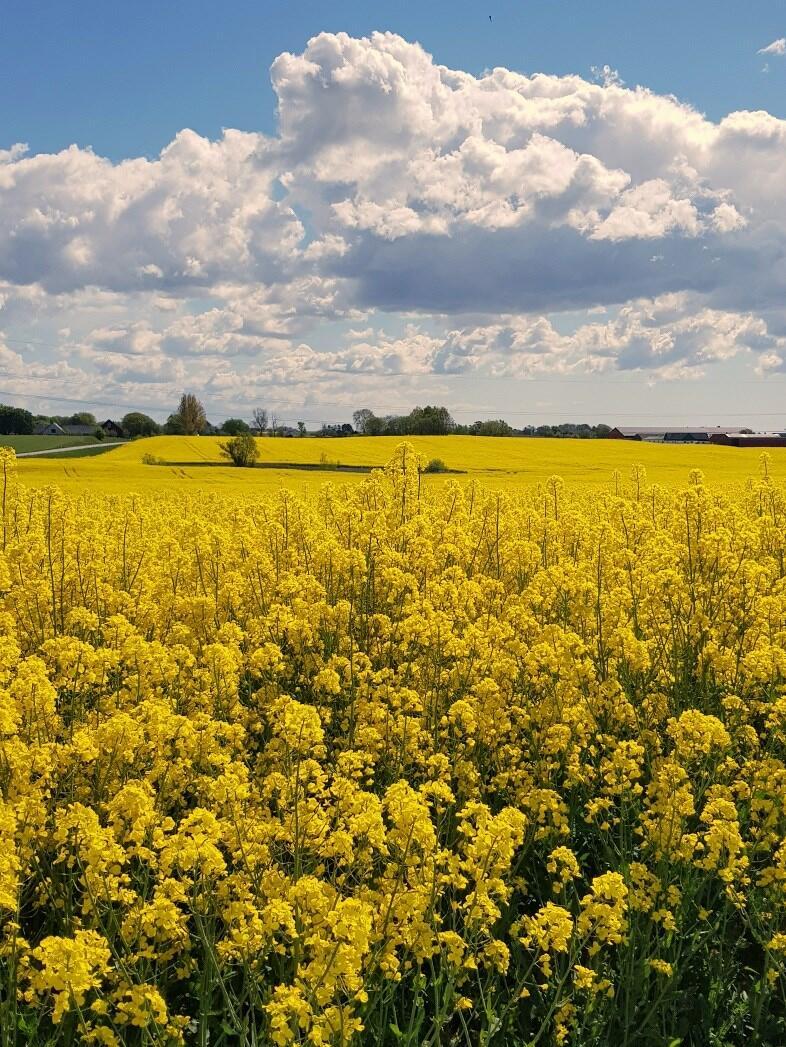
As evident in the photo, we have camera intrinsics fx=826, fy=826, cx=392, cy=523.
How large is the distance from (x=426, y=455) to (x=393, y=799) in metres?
32.8

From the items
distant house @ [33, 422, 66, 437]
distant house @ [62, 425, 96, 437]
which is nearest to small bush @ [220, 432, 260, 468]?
distant house @ [33, 422, 66, 437]

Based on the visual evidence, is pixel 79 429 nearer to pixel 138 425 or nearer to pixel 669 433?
pixel 138 425

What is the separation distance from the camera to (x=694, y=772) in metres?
4.91

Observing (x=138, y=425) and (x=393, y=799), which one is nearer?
(x=393, y=799)

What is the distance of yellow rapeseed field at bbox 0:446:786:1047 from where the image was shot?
11.0 ft

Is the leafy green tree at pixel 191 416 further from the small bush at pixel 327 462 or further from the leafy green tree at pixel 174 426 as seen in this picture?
the small bush at pixel 327 462

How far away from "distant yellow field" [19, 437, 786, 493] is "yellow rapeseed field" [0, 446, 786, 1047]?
20.6 metres

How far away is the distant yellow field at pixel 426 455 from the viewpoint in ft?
105

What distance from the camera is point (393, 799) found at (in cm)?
346

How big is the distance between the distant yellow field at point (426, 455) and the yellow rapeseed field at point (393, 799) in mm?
20643

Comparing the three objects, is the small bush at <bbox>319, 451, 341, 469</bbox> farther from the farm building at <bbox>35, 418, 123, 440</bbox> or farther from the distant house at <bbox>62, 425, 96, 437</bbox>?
the distant house at <bbox>62, 425, 96, 437</bbox>

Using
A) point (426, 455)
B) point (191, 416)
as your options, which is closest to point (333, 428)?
point (191, 416)

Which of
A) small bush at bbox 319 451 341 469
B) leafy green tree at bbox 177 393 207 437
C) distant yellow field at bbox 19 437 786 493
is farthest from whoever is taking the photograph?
leafy green tree at bbox 177 393 207 437

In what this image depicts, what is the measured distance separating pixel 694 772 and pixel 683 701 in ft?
3.31
